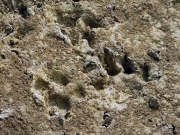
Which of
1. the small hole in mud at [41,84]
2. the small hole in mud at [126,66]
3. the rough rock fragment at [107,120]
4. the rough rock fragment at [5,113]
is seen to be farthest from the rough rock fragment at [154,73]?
the rough rock fragment at [5,113]

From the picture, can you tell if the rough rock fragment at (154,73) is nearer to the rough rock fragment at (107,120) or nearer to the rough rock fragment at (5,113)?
the rough rock fragment at (107,120)

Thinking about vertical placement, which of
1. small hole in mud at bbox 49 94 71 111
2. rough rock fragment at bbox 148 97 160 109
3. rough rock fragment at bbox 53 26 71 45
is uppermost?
rough rock fragment at bbox 53 26 71 45

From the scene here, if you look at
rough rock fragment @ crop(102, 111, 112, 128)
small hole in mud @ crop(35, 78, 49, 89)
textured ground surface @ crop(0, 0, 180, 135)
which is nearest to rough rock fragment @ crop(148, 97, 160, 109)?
textured ground surface @ crop(0, 0, 180, 135)

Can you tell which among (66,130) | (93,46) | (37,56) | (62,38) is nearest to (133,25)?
(93,46)

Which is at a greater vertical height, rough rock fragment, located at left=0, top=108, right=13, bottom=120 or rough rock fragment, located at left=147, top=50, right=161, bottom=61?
rough rock fragment, located at left=147, top=50, right=161, bottom=61

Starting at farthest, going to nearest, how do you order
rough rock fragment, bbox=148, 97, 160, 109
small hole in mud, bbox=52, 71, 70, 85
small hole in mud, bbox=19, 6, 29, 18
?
small hole in mud, bbox=19, 6, 29, 18 < small hole in mud, bbox=52, 71, 70, 85 < rough rock fragment, bbox=148, 97, 160, 109

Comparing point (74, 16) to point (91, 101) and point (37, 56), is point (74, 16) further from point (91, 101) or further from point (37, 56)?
point (91, 101)

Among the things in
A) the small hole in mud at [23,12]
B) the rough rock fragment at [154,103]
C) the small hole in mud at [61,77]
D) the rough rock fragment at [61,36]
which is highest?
the small hole in mud at [23,12]

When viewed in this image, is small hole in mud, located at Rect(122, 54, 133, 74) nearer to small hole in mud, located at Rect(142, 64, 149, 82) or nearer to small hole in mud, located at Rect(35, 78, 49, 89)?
small hole in mud, located at Rect(142, 64, 149, 82)

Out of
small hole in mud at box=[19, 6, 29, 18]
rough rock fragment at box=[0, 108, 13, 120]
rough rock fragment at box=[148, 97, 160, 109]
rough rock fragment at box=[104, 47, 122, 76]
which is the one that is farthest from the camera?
small hole in mud at box=[19, 6, 29, 18]
